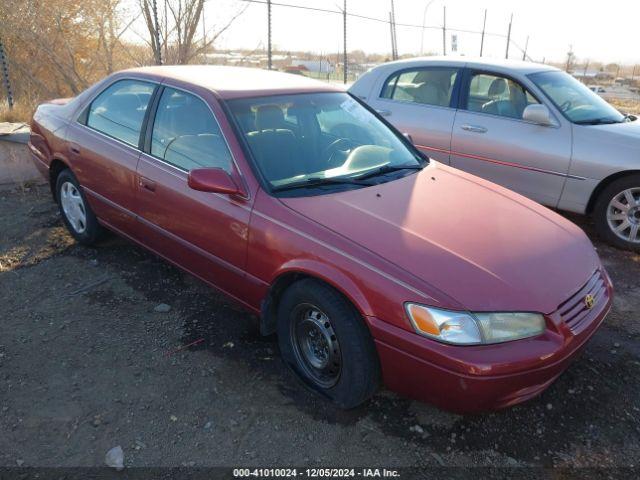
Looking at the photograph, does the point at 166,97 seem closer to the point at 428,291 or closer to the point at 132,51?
the point at 428,291

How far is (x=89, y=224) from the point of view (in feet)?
14.7

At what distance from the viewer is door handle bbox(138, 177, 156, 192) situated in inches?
139

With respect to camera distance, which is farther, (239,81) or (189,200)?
(239,81)

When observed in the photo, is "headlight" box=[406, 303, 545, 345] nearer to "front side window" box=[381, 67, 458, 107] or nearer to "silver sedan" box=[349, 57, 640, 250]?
"silver sedan" box=[349, 57, 640, 250]

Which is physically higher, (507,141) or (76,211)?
(507,141)

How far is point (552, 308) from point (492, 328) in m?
0.35

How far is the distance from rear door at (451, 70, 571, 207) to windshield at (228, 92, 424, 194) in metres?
1.93

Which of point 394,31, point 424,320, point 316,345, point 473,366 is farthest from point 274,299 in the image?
point 394,31

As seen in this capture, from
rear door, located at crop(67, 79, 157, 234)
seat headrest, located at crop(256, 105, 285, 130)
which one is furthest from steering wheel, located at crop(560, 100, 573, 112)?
rear door, located at crop(67, 79, 157, 234)

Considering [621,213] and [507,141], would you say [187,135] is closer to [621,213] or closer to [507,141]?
[507,141]

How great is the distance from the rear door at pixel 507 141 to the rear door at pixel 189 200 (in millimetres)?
3163

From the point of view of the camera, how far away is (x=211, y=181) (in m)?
2.89

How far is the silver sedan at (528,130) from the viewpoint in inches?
192

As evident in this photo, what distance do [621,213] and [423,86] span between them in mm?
2445
